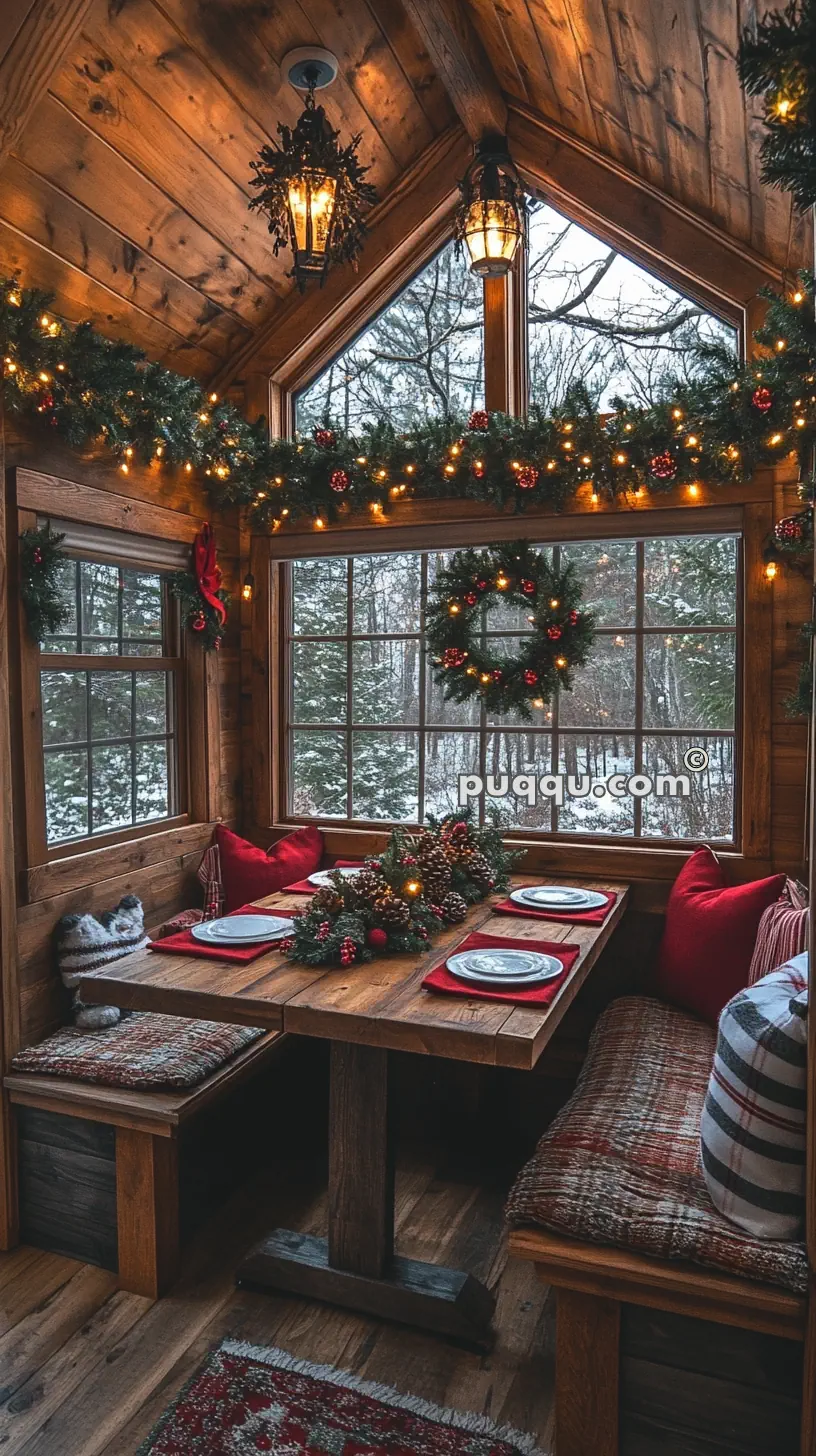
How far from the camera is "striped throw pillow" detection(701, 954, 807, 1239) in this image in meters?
1.62

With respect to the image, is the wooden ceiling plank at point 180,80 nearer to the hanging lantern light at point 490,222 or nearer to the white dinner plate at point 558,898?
the hanging lantern light at point 490,222

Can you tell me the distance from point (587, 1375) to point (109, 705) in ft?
7.55

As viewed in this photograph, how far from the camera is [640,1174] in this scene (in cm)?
184

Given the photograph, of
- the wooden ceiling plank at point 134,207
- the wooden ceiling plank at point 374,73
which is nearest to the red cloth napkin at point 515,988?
the wooden ceiling plank at point 134,207

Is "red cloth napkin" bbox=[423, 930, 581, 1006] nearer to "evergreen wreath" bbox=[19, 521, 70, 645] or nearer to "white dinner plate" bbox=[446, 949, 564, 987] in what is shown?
"white dinner plate" bbox=[446, 949, 564, 987]

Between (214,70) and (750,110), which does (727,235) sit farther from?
(214,70)

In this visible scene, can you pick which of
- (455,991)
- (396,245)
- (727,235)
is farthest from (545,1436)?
(396,245)

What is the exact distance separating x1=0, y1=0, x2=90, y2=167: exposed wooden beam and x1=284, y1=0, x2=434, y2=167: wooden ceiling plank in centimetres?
75

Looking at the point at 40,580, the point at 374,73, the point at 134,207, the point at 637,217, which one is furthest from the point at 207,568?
the point at 637,217

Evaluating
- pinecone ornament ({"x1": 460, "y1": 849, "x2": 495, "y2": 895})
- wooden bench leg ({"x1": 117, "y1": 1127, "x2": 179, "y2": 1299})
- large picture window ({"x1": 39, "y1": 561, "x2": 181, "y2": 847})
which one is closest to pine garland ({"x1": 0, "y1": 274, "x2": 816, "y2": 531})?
large picture window ({"x1": 39, "y1": 561, "x2": 181, "y2": 847})

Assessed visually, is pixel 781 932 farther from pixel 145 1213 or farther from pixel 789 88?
pixel 789 88

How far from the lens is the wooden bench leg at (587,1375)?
172 cm

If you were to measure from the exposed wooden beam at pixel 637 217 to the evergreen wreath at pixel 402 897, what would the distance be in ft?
6.52

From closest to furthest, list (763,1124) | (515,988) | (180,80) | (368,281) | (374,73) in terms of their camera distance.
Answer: (763,1124)
(515,988)
(180,80)
(374,73)
(368,281)
